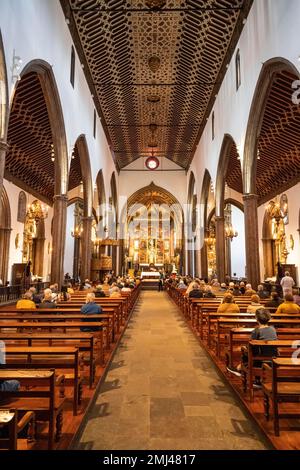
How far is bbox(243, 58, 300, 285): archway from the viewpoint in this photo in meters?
9.62

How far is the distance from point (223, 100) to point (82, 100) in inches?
248

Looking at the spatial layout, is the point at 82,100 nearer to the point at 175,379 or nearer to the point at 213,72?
the point at 213,72

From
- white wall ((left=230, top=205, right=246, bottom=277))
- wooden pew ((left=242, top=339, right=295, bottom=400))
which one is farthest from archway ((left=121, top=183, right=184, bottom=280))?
wooden pew ((left=242, top=339, right=295, bottom=400))

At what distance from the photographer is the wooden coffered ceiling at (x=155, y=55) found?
36.3ft

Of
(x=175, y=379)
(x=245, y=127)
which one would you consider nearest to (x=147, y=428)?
(x=175, y=379)

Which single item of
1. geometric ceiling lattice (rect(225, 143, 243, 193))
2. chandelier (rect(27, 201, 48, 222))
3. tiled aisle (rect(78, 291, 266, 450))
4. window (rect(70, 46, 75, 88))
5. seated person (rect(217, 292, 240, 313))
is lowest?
tiled aisle (rect(78, 291, 266, 450))

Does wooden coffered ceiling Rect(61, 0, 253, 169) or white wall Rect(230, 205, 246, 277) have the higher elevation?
wooden coffered ceiling Rect(61, 0, 253, 169)

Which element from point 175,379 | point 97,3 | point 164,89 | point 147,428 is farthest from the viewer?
point 164,89

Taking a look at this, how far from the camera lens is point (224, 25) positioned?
38.0ft

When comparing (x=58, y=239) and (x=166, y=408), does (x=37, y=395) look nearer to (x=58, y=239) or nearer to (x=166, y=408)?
(x=166, y=408)

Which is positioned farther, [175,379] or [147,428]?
[175,379]

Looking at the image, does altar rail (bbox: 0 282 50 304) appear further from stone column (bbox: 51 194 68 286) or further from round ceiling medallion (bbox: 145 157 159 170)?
round ceiling medallion (bbox: 145 157 159 170)

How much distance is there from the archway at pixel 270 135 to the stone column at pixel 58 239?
21.1 feet
